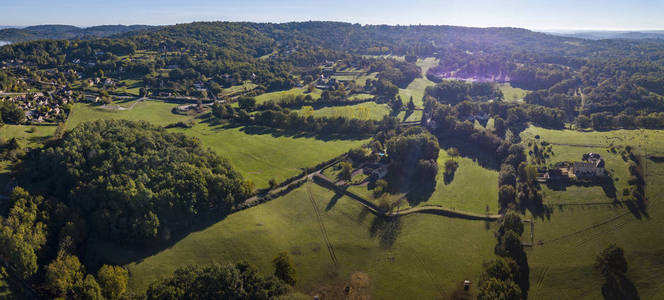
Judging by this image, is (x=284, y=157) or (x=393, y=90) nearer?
(x=284, y=157)

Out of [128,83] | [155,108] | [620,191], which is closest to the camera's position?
[620,191]

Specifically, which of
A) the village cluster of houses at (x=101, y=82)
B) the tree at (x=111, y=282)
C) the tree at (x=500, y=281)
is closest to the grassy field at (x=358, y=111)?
the tree at (x=500, y=281)

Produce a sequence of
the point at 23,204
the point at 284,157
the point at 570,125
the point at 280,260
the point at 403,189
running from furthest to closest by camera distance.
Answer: the point at 570,125
the point at 284,157
the point at 403,189
the point at 23,204
the point at 280,260

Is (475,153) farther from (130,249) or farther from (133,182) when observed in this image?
(130,249)

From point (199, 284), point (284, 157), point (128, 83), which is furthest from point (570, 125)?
point (128, 83)

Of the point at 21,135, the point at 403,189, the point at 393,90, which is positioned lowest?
the point at 403,189

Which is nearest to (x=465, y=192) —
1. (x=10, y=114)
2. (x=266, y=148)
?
(x=266, y=148)

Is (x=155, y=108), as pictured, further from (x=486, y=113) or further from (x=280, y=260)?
(x=486, y=113)
